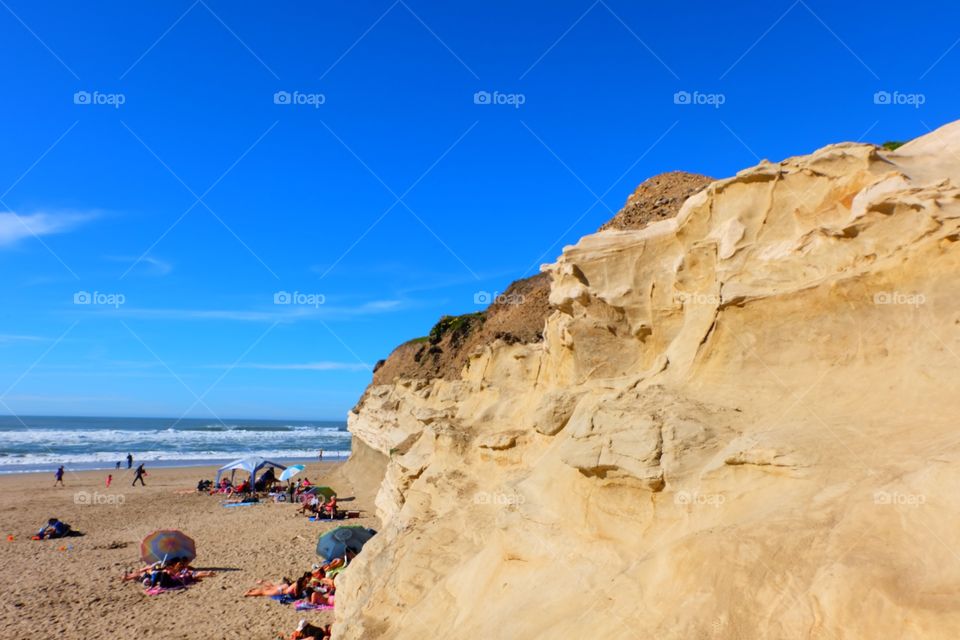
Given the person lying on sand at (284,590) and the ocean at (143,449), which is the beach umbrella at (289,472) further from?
the ocean at (143,449)

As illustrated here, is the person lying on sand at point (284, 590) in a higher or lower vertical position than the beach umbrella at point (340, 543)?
lower

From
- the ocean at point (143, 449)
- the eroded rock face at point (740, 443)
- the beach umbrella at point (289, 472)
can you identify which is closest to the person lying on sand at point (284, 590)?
the eroded rock face at point (740, 443)

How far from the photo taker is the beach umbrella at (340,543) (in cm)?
1534

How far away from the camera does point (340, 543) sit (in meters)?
15.4

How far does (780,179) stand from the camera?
7.45 meters

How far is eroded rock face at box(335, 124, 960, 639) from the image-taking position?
161 inches

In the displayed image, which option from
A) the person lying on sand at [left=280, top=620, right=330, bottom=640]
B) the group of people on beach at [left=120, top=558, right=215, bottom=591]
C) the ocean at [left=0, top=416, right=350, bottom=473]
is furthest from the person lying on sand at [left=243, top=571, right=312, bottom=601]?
the ocean at [left=0, top=416, right=350, bottom=473]

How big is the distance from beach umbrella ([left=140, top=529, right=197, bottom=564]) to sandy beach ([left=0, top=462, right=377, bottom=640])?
844 millimetres

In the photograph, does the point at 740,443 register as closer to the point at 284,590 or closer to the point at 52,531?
the point at 284,590

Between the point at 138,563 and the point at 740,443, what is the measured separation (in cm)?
1678

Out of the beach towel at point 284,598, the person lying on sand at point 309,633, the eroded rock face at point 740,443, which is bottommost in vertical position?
the beach towel at point 284,598

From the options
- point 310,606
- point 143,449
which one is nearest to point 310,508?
point 310,606

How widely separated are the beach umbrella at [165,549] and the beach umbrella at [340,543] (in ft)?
11.3

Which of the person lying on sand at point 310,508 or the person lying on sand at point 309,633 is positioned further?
the person lying on sand at point 310,508
